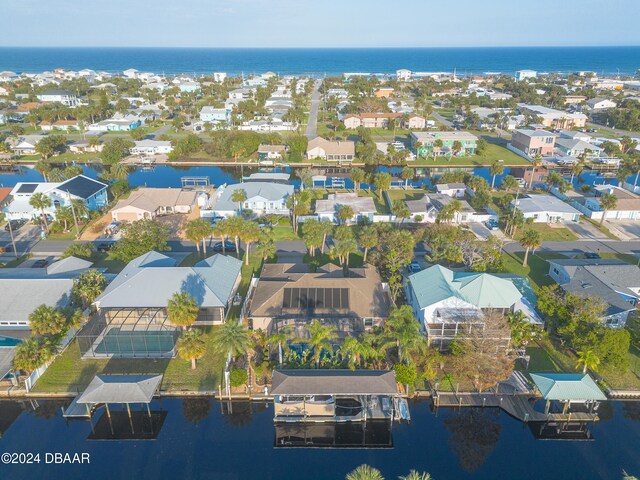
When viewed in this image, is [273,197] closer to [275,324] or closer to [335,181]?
[335,181]

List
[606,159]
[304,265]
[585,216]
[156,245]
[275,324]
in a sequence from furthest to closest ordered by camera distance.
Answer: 1. [606,159]
2. [585,216]
3. [156,245]
4. [304,265]
5. [275,324]

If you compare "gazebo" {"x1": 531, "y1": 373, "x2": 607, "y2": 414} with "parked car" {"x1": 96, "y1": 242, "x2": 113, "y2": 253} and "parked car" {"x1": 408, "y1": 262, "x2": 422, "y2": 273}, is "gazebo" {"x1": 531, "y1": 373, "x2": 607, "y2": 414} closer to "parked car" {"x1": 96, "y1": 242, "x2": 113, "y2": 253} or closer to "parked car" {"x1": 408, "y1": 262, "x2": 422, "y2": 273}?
"parked car" {"x1": 408, "y1": 262, "x2": 422, "y2": 273}

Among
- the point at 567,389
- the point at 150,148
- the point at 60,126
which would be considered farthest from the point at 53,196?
the point at 60,126

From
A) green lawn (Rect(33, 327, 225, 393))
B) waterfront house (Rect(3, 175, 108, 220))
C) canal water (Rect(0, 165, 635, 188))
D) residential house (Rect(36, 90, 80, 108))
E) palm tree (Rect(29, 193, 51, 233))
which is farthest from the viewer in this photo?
residential house (Rect(36, 90, 80, 108))

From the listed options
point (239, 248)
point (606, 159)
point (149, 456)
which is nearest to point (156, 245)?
point (239, 248)

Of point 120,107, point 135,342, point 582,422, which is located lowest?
point 582,422

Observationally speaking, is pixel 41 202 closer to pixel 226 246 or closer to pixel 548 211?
pixel 226 246

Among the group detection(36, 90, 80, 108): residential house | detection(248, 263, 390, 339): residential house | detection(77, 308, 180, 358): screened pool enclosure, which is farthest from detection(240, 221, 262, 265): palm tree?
detection(36, 90, 80, 108): residential house
